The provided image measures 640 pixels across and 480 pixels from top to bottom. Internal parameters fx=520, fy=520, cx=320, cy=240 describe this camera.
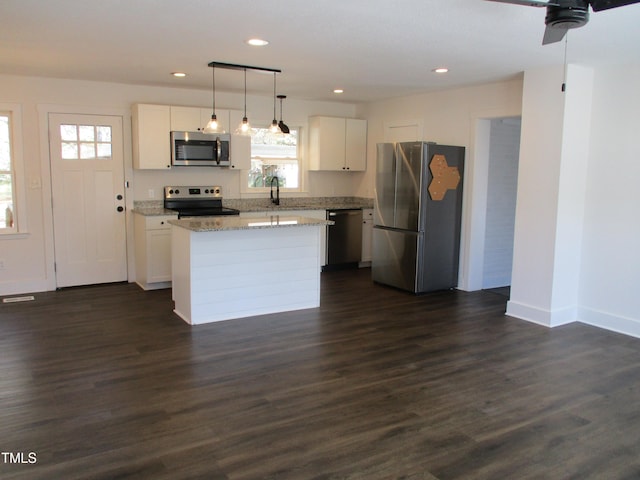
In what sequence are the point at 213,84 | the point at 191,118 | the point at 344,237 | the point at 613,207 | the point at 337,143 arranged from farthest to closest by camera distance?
the point at 337,143, the point at 344,237, the point at 191,118, the point at 213,84, the point at 613,207

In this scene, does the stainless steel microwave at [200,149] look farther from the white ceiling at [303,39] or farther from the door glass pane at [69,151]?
the door glass pane at [69,151]

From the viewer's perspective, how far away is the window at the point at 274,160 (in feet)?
24.3

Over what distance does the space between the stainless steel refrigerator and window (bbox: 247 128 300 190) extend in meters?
1.73

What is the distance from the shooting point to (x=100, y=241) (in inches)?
249

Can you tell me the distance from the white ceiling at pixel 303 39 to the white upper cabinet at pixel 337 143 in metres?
1.79

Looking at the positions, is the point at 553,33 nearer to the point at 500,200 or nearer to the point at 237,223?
the point at 237,223

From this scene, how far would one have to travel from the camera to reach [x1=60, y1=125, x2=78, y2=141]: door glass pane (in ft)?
19.7

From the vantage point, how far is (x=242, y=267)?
497cm

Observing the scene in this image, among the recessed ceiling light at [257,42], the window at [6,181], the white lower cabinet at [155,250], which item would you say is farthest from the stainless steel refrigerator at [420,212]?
the window at [6,181]

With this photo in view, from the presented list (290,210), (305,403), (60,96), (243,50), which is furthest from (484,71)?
(60,96)

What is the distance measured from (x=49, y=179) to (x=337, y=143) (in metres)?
3.82

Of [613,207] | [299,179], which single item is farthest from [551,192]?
[299,179]

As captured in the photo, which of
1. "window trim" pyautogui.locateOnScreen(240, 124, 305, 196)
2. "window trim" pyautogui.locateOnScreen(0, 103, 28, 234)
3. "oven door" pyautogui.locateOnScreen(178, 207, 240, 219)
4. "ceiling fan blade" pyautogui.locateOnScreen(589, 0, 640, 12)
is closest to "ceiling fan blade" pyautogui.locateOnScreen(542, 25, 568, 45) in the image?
"ceiling fan blade" pyautogui.locateOnScreen(589, 0, 640, 12)

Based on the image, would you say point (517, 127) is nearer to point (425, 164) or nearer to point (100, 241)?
point (425, 164)
